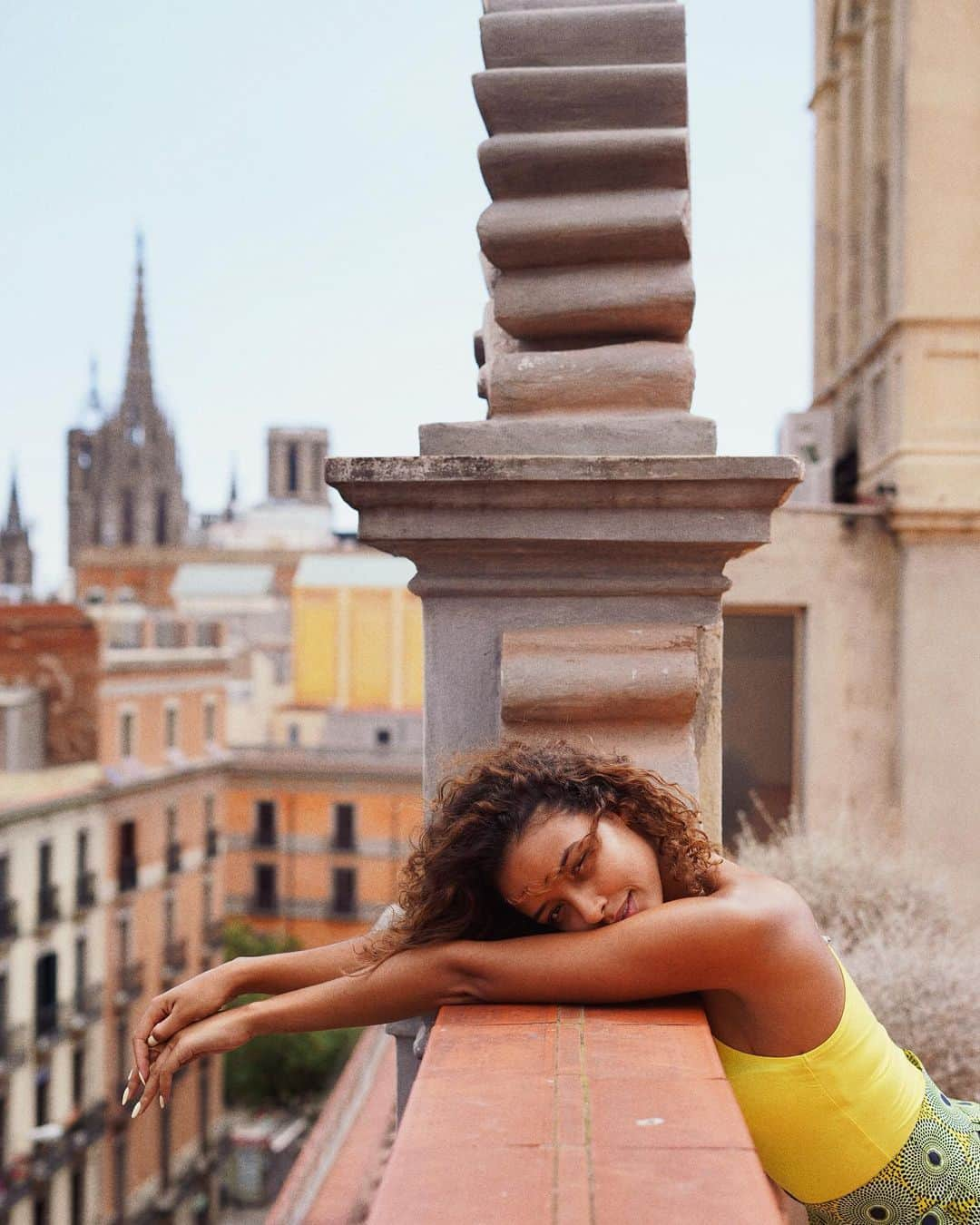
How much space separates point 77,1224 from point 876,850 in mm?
18454

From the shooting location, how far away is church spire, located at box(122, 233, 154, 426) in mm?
77688

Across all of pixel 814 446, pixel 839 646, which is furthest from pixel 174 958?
Answer: pixel 839 646

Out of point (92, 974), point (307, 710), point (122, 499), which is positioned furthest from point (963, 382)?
point (122, 499)

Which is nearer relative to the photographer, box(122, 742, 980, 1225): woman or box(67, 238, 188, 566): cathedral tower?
box(122, 742, 980, 1225): woman

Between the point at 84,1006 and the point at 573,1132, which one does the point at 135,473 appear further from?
the point at 573,1132

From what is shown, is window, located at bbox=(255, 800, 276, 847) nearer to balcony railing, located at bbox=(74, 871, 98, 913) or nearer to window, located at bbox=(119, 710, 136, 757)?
window, located at bbox=(119, 710, 136, 757)

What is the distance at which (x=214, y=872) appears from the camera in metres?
26.1

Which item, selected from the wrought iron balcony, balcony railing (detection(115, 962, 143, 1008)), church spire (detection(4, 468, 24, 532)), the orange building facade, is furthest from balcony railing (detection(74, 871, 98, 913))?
church spire (detection(4, 468, 24, 532))

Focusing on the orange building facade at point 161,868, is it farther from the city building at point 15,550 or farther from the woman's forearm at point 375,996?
the city building at point 15,550

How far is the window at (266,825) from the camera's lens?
29.8 m

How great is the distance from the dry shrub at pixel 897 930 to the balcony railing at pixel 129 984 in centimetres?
1626

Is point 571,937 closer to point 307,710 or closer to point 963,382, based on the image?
point 963,382

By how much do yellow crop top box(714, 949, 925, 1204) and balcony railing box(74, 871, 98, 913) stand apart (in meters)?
20.6

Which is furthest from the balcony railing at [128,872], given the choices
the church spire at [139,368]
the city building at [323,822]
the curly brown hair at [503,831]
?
the church spire at [139,368]
